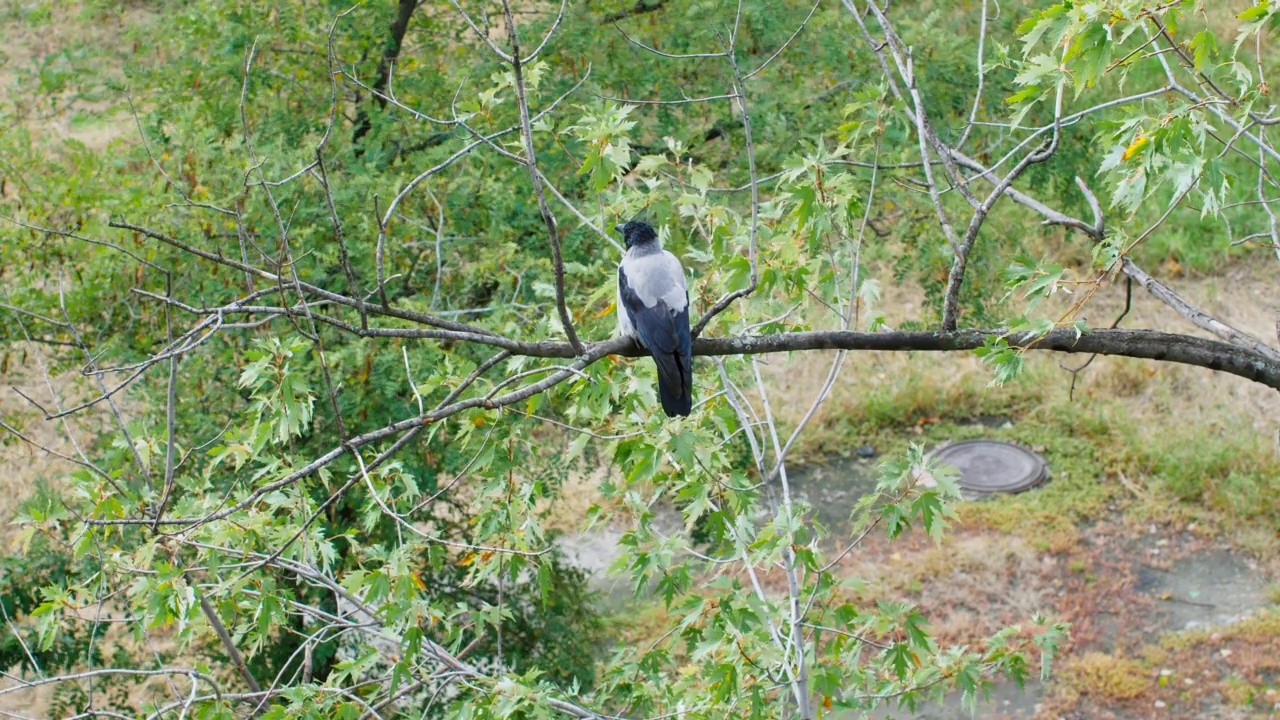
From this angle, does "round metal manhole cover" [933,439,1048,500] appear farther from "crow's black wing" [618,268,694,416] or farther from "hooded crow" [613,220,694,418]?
"crow's black wing" [618,268,694,416]

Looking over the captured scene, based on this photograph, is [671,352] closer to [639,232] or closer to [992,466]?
[639,232]

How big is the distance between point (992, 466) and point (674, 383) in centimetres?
611

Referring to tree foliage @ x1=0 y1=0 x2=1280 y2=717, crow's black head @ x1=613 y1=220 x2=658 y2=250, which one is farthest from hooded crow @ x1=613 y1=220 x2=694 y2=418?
tree foliage @ x1=0 y1=0 x2=1280 y2=717

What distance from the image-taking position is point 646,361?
13.6 feet

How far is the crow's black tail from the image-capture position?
3.84 m

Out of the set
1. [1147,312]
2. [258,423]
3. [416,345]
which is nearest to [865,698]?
[258,423]

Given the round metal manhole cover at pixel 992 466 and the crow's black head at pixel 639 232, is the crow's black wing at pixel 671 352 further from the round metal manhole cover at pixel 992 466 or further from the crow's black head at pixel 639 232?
the round metal manhole cover at pixel 992 466

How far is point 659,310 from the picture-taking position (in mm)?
4000

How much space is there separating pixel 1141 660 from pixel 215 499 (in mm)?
5681

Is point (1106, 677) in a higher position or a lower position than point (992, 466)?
lower

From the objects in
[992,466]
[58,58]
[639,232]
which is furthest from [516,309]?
[58,58]

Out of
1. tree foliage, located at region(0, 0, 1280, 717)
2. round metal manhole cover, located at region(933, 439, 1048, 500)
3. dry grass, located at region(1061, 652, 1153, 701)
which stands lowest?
dry grass, located at region(1061, 652, 1153, 701)

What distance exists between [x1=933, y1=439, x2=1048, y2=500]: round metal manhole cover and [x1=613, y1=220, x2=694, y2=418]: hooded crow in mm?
5057

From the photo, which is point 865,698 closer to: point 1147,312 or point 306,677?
point 306,677
